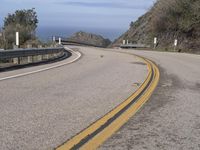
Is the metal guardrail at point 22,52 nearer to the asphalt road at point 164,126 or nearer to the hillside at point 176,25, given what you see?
the asphalt road at point 164,126

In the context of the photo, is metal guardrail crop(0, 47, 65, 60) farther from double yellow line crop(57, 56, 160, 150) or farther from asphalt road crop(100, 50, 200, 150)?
asphalt road crop(100, 50, 200, 150)

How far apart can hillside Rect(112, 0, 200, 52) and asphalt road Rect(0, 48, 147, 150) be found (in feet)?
98.7

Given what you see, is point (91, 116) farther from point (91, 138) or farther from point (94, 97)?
point (94, 97)

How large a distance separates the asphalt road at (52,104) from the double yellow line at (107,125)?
0.16 m

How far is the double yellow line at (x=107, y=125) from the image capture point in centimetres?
642

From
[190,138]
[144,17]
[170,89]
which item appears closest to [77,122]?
[190,138]

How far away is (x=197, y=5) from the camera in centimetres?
4309

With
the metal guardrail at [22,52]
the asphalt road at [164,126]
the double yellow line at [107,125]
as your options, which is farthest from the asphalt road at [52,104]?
the metal guardrail at [22,52]

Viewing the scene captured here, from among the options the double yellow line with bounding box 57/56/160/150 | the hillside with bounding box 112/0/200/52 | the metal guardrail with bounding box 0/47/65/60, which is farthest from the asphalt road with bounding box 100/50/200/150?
the hillside with bounding box 112/0/200/52

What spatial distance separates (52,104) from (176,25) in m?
40.3

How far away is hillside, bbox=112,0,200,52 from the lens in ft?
146

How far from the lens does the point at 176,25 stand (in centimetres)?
4825

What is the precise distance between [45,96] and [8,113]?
7.39 feet

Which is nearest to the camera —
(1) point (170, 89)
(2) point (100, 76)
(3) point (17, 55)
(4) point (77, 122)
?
(4) point (77, 122)
